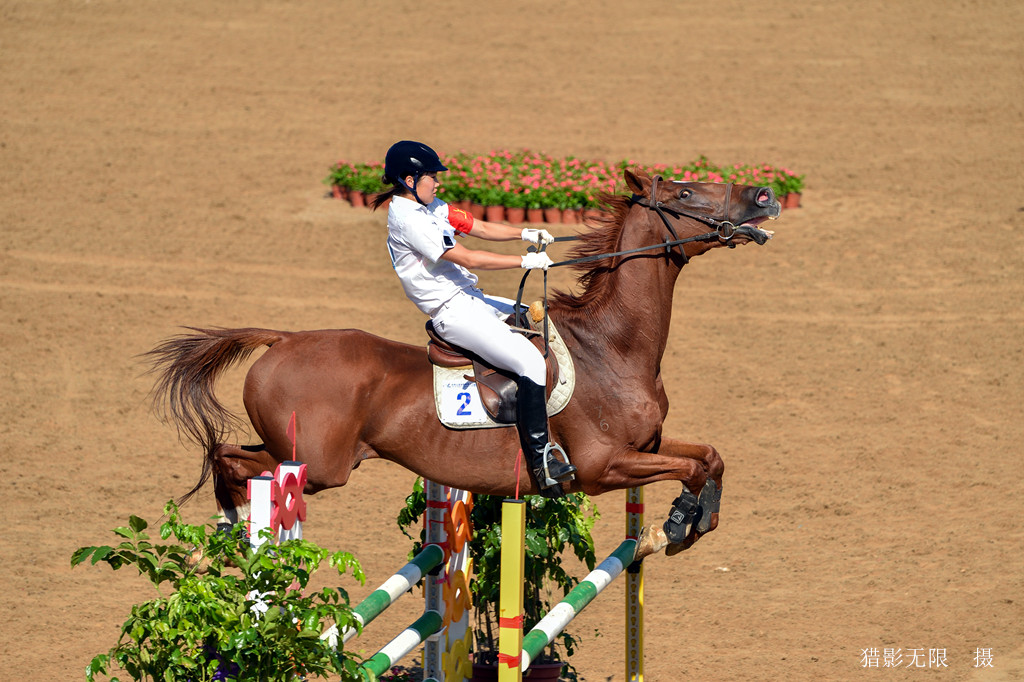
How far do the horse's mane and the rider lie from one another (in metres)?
0.53

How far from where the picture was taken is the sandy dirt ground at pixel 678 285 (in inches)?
323

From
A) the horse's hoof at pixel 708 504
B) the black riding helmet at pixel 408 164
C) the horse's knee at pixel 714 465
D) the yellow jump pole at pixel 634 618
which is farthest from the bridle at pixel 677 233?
the yellow jump pole at pixel 634 618

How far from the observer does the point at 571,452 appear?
5.74 meters

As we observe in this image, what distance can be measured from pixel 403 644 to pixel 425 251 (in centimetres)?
182

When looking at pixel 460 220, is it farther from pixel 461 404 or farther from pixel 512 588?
pixel 512 588

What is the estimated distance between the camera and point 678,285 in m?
14.8

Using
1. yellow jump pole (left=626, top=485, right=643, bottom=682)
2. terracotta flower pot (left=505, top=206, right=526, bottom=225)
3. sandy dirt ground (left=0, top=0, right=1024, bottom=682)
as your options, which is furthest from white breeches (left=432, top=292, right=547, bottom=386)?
terracotta flower pot (left=505, top=206, right=526, bottom=225)

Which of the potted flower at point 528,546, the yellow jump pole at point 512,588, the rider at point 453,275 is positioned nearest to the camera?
the yellow jump pole at point 512,588

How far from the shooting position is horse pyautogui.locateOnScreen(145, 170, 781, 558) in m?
5.64

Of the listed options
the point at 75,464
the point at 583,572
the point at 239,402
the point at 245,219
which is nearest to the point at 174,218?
the point at 245,219

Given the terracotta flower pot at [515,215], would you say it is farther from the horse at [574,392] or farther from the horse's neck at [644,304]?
the horse's neck at [644,304]

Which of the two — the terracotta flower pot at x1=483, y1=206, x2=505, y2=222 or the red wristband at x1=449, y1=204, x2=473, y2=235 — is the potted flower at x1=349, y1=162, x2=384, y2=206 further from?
the red wristband at x1=449, y1=204, x2=473, y2=235

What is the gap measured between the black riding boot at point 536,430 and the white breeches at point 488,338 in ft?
0.19

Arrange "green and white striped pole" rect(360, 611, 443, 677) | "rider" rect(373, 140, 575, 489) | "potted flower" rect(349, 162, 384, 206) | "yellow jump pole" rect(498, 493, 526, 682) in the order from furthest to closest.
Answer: "potted flower" rect(349, 162, 384, 206) < "rider" rect(373, 140, 575, 489) < "green and white striped pole" rect(360, 611, 443, 677) < "yellow jump pole" rect(498, 493, 526, 682)
